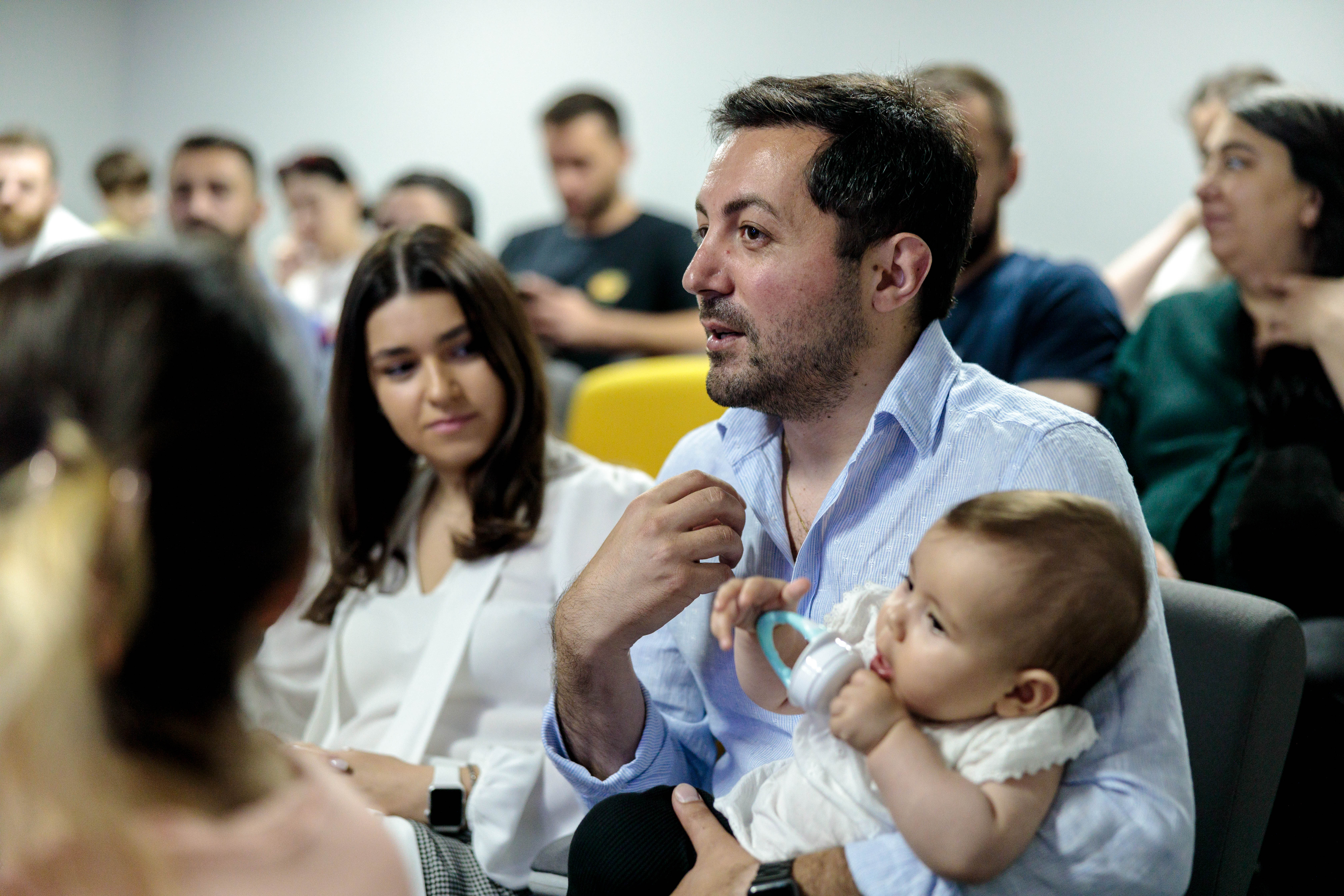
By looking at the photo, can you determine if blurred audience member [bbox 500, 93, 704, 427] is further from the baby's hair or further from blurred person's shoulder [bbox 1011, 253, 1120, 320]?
the baby's hair

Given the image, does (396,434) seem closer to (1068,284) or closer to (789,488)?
(789,488)

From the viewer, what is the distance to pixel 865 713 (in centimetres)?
A: 104

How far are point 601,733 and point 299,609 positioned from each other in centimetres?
87

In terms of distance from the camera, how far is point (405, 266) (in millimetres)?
1936

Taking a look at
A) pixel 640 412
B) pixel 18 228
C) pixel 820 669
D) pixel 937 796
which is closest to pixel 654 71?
pixel 18 228

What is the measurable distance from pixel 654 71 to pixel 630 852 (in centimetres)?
508

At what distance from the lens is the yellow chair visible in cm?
255

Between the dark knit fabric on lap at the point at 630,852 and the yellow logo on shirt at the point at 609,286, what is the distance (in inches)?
124

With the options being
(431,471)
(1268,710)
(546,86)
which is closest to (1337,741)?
(1268,710)

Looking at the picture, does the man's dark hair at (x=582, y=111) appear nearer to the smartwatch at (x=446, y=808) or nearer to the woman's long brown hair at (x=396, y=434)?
the woman's long brown hair at (x=396, y=434)

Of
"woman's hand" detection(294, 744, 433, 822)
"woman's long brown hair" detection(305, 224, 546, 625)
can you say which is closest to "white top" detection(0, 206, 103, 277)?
"woman's long brown hair" detection(305, 224, 546, 625)

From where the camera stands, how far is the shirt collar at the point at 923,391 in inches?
51.2

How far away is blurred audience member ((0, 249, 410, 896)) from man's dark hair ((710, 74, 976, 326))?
81 centimetres

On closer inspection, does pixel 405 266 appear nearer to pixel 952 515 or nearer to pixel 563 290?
pixel 952 515
